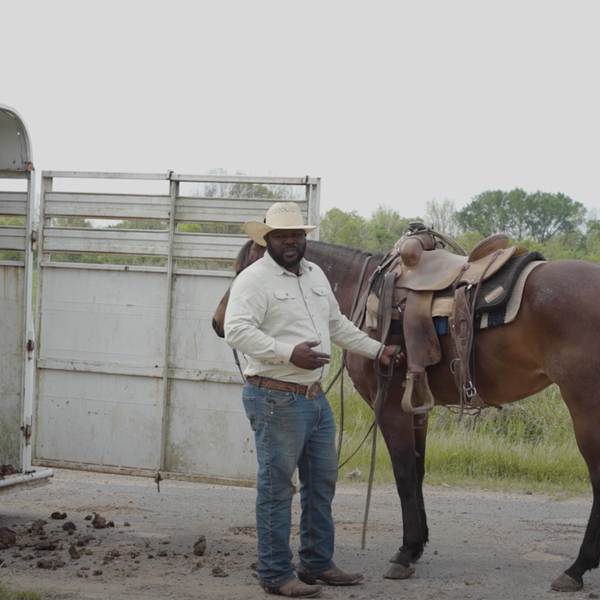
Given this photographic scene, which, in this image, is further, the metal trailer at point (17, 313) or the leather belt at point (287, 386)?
the metal trailer at point (17, 313)

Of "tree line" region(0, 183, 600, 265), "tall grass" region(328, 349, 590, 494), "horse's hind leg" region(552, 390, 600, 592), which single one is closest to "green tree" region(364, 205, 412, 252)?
"tree line" region(0, 183, 600, 265)

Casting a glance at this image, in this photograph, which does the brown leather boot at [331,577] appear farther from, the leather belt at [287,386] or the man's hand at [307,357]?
the man's hand at [307,357]

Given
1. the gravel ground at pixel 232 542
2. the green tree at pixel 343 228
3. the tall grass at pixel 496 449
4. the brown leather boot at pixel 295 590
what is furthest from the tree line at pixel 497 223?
the brown leather boot at pixel 295 590

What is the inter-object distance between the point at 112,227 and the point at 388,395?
2609 mm

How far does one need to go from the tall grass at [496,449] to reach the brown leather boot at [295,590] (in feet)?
10.6

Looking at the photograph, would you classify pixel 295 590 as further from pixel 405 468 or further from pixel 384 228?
pixel 384 228

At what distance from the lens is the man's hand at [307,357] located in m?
4.27

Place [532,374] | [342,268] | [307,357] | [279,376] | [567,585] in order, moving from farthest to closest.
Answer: [342,268] → [532,374] → [567,585] → [279,376] → [307,357]

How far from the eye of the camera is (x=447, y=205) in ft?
80.2

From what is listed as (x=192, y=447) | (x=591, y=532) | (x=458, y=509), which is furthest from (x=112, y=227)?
(x=591, y=532)

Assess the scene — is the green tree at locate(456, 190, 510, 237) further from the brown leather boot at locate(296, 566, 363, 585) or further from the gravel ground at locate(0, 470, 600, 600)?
the brown leather boot at locate(296, 566, 363, 585)

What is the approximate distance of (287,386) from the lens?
4520 mm

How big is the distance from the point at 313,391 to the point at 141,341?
2.14m

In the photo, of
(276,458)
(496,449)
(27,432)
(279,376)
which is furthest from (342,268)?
(496,449)
